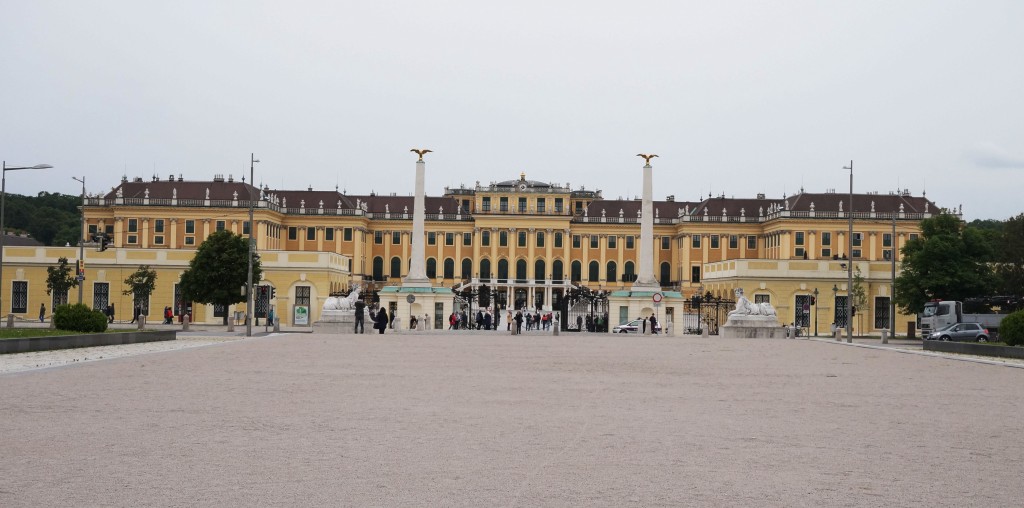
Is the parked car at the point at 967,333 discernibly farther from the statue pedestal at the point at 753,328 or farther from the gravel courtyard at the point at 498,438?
the gravel courtyard at the point at 498,438

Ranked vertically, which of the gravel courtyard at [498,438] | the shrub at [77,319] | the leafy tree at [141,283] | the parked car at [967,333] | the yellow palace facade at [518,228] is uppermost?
the yellow palace facade at [518,228]

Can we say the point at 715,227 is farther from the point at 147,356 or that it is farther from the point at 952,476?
the point at 952,476

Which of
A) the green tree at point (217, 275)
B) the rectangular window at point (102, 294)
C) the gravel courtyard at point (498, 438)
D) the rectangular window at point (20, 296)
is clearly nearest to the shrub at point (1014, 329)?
the gravel courtyard at point (498, 438)

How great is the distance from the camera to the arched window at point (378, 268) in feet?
412

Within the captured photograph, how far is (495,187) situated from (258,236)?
29.5 metres

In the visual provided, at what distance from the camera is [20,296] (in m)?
68.8

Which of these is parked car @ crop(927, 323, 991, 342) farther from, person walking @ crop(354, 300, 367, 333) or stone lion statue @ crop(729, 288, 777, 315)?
person walking @ crop(354, 300, 367, 333)

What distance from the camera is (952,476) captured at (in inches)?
411

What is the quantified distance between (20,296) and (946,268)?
56.1m

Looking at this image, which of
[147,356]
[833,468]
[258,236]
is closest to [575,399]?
[833,468]

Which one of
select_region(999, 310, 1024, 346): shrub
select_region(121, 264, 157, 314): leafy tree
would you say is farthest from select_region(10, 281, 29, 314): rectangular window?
select_region(999, 310, 1024, 346): shrub

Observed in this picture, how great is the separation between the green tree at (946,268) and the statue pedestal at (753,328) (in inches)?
615

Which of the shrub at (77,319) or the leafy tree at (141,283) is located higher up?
the leafy tree at (141,283)

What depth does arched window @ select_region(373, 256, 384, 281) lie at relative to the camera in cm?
12562
